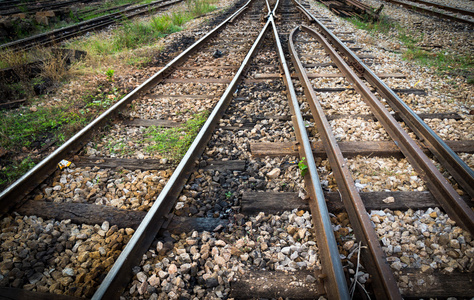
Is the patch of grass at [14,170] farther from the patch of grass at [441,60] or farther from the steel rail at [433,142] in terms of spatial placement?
the patch of grass at [441,60]

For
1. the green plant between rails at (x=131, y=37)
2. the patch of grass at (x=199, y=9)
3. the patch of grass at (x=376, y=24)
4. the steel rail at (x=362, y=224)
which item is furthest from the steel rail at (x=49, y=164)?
the patch of grass at (x=199, y=9)

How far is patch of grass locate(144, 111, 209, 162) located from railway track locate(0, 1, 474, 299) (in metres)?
0.12

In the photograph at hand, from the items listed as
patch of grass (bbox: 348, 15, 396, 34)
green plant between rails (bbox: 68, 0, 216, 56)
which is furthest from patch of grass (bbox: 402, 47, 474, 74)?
green plant between rails (bbox: 68, 0, 216, 56)

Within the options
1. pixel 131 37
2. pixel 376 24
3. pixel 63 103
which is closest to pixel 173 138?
pixel 63 103

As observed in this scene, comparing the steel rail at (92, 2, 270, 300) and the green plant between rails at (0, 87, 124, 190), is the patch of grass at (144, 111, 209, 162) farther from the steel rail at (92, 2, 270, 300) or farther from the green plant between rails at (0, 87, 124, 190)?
the green plant between rails at (0, 87, 124, 190)

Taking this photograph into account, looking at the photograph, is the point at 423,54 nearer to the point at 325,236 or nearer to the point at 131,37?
the point at 325,236

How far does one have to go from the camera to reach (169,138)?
11.3ft

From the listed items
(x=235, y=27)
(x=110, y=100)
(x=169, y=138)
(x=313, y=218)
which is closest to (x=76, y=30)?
(x=235, y=27)

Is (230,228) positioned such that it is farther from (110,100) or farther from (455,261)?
(110,100)

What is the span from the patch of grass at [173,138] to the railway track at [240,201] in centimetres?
12

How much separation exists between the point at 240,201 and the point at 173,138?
4.88ft

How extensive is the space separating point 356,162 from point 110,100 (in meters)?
4.12

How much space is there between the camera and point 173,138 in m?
3.43

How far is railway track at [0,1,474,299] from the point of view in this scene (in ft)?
5.92
